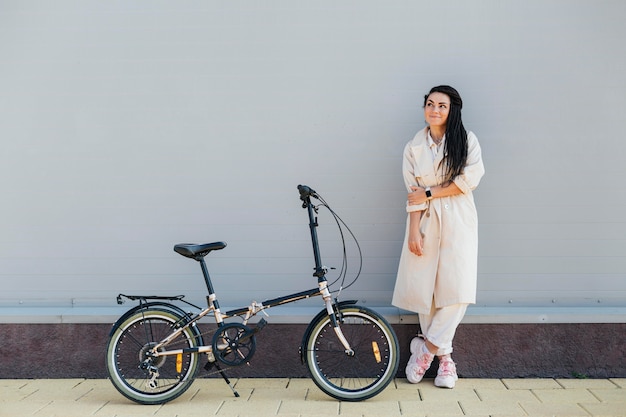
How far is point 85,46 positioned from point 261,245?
6.42 ft

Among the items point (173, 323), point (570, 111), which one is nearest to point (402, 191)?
point (570, 111)

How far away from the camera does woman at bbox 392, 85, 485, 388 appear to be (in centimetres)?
596

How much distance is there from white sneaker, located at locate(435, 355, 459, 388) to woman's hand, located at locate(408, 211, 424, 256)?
2.50 feet

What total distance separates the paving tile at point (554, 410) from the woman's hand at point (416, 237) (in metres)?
1.21

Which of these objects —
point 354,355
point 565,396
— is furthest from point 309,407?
point 565,396

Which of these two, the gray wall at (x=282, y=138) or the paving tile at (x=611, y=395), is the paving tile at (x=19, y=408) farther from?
the paving tile at (x=611, y=395)

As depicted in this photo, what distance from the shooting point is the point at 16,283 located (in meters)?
6.58

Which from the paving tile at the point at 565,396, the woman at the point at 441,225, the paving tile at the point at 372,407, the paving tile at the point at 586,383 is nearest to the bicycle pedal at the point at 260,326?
the paving tile at the point at 372,407

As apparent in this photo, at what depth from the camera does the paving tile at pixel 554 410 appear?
5359 millimetres

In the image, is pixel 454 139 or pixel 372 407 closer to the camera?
pixel 372 407

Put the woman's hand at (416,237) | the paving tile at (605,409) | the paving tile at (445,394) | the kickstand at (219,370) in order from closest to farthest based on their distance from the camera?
the paving tile at (605,409) → the paving tile at (445,394) → the kickstand at (219,370) → the woman's hand at (416,237)

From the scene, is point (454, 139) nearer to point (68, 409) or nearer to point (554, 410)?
point (554, 410)

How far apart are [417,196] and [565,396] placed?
1629 mm

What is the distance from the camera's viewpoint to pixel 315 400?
5.81 meters
